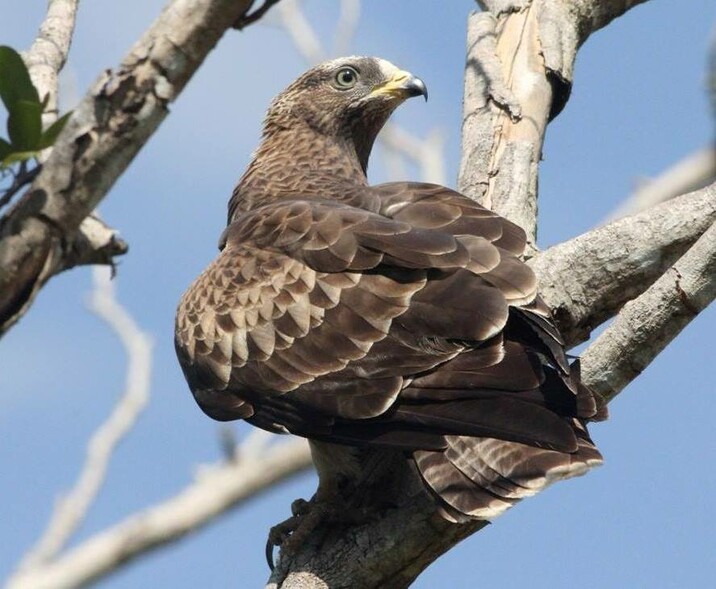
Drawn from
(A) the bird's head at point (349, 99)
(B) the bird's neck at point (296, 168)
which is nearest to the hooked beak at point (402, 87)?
(A) the bird's head at point (349, 99)

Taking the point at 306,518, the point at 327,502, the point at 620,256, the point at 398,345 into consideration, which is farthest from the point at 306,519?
the point at 620,256

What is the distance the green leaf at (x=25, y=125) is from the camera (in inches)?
102

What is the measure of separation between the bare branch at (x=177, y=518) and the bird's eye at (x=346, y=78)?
7.87ft

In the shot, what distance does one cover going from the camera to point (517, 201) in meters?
6.11

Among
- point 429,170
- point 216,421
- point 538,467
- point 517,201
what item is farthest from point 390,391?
point 429,170


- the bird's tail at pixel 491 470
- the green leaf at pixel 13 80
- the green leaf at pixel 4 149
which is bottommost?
the bird's tail at pixel 491 470

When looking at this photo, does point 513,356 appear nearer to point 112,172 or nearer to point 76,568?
point 76,568

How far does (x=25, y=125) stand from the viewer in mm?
2629

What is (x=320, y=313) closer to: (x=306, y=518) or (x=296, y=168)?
(x=306, y=518)

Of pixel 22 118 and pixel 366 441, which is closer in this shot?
pixel 22 118

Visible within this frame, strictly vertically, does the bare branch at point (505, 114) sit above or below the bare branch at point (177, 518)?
above

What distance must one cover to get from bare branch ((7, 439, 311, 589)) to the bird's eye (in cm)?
240

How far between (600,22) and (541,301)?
2954 millimetres

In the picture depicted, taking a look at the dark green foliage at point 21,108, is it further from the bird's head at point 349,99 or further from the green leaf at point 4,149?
the bird's head at point 349,99
